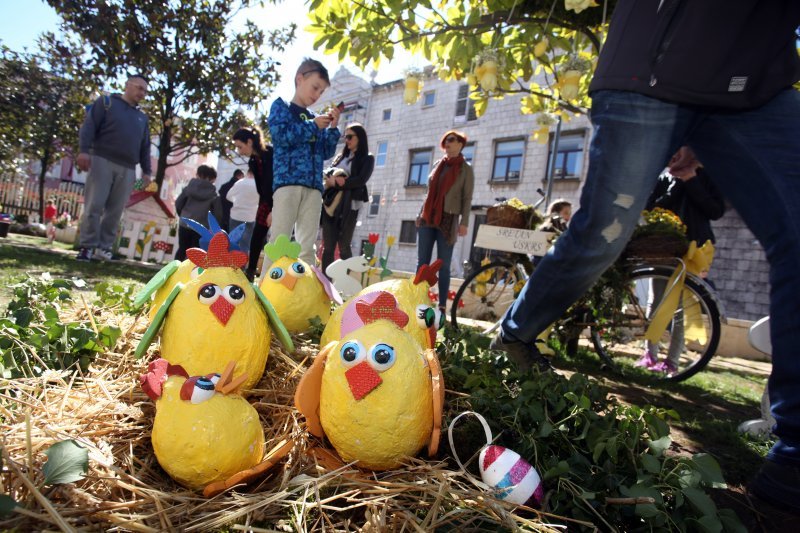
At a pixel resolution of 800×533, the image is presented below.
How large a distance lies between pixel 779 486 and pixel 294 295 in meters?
1.64

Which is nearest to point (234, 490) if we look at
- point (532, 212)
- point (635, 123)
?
point (635, 123)

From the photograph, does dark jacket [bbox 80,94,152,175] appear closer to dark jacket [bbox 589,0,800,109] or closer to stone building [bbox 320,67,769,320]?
dark jacket [bbox 589,0,800,109]

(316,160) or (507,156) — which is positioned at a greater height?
(507,156)

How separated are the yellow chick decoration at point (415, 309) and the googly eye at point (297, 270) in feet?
1.37

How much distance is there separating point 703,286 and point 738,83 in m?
1.90

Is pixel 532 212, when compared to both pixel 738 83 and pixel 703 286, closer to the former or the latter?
pixel 703 286

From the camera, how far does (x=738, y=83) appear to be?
55.2 inches

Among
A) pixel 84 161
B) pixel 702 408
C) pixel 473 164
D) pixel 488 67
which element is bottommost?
pixel 702 408

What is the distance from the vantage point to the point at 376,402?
3.25 feet

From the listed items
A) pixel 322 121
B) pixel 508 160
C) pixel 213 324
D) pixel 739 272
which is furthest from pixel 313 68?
pixel 508 160

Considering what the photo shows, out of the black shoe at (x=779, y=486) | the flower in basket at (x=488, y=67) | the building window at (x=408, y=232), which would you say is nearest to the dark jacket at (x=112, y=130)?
the flower in basket at (x=488, y=67)

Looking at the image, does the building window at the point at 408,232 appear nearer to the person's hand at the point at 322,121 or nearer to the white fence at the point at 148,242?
the white fence at the point at 148,242

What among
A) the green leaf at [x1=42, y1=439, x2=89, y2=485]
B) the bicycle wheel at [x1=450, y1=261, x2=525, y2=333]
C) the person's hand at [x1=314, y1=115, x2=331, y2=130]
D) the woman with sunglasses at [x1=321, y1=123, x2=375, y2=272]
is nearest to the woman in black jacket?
the woman with sunglasses at [x1=321, y1=123, x2=375, y2=272]

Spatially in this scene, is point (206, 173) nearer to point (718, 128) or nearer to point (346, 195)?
point (346, 195)
